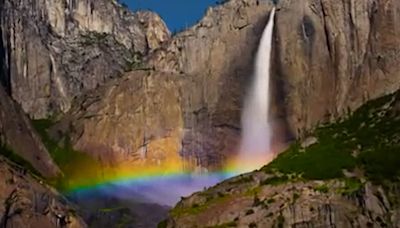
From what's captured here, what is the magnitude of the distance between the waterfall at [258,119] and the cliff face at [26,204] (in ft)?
143

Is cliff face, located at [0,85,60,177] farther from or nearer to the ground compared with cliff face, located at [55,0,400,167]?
nearer to the ground

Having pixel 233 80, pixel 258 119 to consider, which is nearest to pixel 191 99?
pixel 233 80

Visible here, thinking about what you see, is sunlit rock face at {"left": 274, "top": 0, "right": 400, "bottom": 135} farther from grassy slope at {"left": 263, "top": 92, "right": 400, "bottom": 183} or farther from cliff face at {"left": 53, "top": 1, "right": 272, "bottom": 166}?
grassy slope at {"left": 263, "top": 92, "right": 400, "bottom": 183}

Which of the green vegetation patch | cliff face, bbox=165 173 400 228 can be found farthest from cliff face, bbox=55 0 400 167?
cliff face, bbox=165 173 400 228

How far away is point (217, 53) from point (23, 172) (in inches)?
2163

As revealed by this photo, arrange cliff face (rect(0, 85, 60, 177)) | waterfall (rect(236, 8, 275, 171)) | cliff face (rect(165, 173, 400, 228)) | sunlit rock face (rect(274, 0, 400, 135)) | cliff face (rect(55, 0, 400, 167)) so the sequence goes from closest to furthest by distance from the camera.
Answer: cliff face (rect(165, 173, 400, 228)) → sunlit rock face (rect(274, 0, 400, 135)) → cliff face (rect(55, 0, 400, 167)) → cliff face (rect(0, 85, 60, 177)) → waterfall (rect(236, 8, 275, 171))

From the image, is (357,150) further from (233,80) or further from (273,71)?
(233,80)

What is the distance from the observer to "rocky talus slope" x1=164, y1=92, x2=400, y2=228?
121 m

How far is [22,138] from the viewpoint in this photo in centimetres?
16612

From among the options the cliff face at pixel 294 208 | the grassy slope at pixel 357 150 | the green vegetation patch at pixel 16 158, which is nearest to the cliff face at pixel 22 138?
the green vegetation patch at pixel 16 158

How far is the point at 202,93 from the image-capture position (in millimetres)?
177250

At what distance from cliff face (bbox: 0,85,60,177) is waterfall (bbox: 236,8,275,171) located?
29082mm

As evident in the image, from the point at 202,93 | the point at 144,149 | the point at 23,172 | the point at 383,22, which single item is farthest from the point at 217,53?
the point at 23,172

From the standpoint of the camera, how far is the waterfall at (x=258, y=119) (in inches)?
6747
